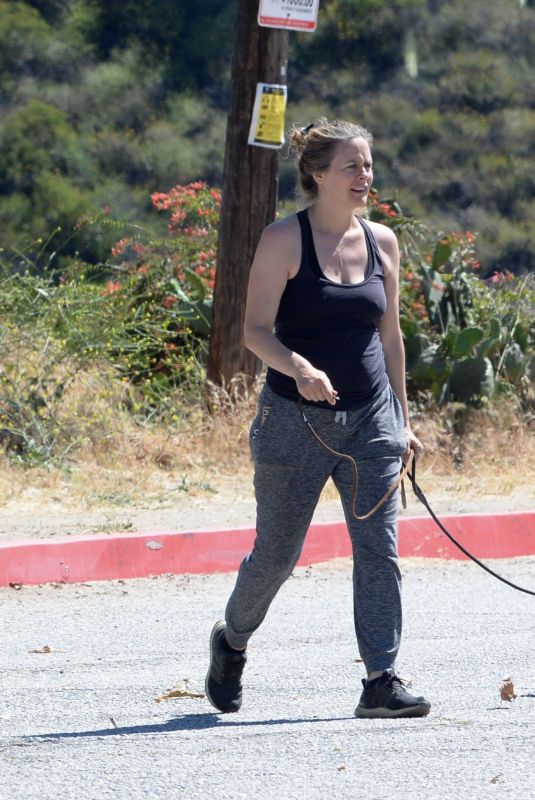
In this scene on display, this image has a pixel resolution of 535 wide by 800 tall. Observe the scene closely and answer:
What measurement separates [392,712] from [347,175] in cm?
158

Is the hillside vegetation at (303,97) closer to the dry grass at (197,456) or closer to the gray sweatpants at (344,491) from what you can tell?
the dry grass at (197,456)

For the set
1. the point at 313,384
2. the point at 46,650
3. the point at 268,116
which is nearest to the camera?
the point at 313,384

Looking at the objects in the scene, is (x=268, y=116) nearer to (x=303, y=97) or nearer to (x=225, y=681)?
(x=225, y=681)

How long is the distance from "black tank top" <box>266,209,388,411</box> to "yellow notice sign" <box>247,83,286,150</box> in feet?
16.2

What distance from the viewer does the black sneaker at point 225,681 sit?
434 centimetres

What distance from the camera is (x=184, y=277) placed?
10.8m

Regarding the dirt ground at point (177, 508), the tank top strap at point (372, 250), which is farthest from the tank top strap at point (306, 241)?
the dirt ground at point (177, 508)

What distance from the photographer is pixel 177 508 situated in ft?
25.7

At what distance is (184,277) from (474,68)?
27.4 meters

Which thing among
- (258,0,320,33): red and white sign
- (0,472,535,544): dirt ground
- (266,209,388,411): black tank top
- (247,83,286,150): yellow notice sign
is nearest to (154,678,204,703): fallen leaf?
(266,209,388,411): black tank top

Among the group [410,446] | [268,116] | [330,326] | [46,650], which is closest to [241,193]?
[268,116]

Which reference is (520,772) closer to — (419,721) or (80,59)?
(419,721)

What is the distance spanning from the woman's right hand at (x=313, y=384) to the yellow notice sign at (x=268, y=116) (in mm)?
5273

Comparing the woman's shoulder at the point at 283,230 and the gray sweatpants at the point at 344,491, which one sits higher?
the woman's shoulder at the point at 283,230
